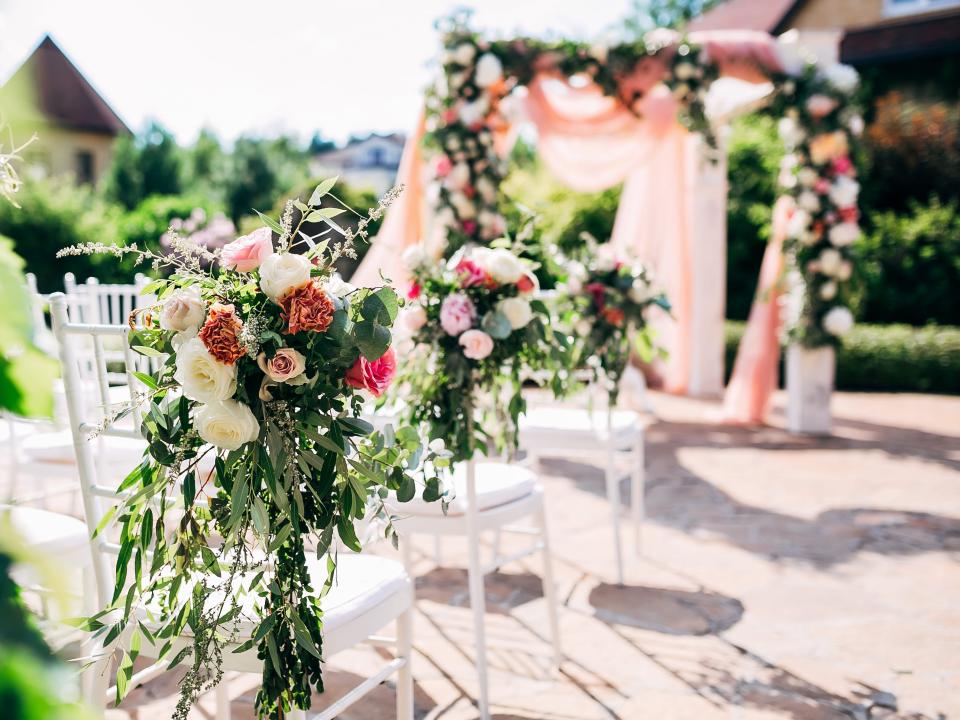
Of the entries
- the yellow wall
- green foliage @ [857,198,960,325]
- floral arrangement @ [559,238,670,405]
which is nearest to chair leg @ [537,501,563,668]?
floral arrangement @ [559,238,670,405]

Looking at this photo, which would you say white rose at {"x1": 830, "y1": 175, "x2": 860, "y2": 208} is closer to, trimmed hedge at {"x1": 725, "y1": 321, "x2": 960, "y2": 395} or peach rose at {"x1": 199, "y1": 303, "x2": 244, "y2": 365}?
trimmed hedge at {"x1": 725, "y1": 321, "x2": 960, "y2": 395}

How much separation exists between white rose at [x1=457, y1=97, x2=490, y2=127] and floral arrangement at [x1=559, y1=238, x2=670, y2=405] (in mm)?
3081

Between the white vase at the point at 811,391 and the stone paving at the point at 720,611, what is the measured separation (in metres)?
1.13

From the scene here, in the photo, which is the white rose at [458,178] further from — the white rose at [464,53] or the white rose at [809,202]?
the white rose at [809,202]

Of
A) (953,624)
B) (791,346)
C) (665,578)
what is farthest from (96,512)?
(791,346)

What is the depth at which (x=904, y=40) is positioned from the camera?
11.3 meters

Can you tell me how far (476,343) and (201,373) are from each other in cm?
97

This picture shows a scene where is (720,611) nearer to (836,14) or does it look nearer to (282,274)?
(282,274)

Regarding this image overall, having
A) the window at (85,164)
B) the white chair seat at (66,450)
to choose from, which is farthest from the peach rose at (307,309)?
the window at (85,164)

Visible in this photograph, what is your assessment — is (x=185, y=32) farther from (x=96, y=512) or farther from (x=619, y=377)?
(x=619, y=377)

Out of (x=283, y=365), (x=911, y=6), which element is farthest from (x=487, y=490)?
(x=911, y=6)

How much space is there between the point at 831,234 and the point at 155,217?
25.3 feet

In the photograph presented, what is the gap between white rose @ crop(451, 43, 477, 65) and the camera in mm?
6023

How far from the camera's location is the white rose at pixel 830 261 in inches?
250
